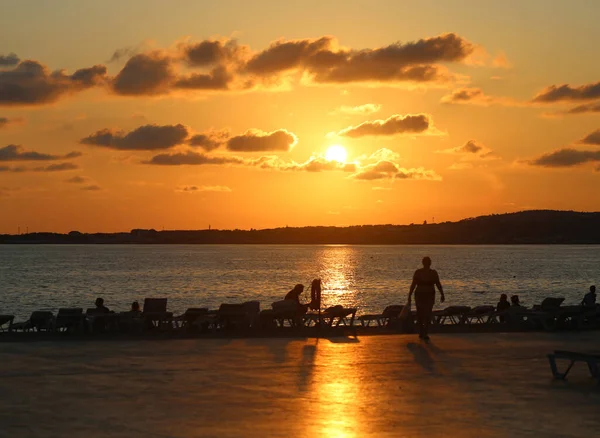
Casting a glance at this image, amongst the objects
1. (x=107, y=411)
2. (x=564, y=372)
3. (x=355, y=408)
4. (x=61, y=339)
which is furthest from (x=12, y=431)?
(x=61, y=339)

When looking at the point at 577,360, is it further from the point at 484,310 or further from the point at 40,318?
the point at 40,318

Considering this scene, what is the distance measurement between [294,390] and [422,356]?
4.34 meters

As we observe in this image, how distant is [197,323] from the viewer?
2341cm

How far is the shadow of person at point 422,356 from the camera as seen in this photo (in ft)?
50.4

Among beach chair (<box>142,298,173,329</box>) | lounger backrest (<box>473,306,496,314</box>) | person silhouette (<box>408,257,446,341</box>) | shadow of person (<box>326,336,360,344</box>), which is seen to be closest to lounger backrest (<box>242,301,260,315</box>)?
beach chair (<box>142,298,173,329</box>)

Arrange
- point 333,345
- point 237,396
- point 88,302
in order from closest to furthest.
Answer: point 237,396 → point 333,345 → point 88,302

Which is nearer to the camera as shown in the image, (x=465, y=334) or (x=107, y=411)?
(x=107, y=411)

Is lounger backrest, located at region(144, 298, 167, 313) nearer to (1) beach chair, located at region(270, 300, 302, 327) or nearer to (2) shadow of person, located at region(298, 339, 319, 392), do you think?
(1) beach chair, located at region(270, 300, 302, 327)

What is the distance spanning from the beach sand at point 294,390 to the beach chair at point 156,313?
5.53 m

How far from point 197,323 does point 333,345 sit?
5926 mm

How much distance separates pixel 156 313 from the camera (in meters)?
24.4

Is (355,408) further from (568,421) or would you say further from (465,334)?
(465,334)

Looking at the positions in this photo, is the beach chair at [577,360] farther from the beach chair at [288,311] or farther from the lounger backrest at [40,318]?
the lounger backrest at [40,318]

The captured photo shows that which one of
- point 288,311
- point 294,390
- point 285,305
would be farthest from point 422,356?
point 285,305
